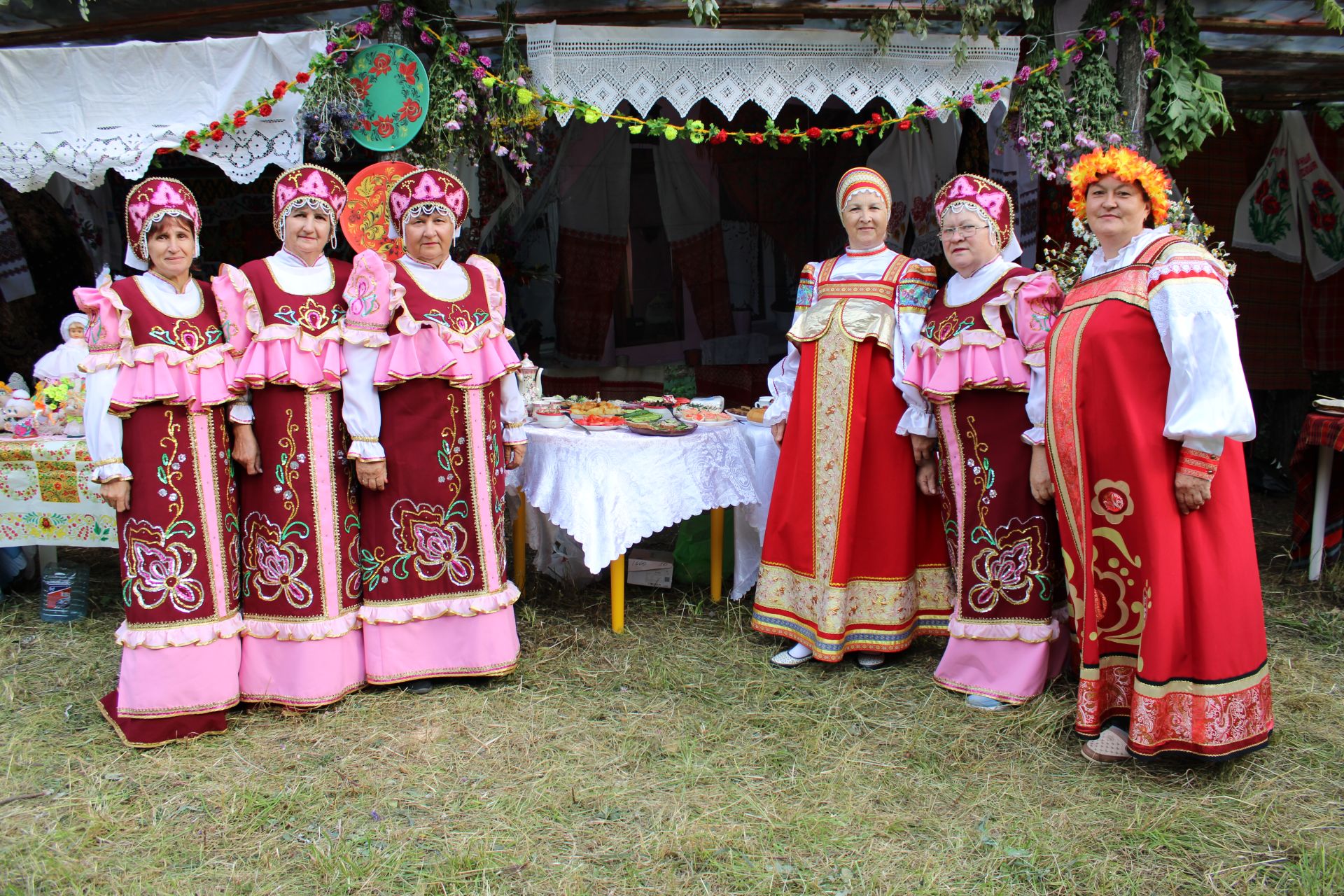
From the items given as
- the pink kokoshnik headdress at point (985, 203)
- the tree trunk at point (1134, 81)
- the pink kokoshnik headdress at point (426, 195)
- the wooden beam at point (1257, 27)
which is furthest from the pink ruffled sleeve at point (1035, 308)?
the wooden beam at point (1257, 27)

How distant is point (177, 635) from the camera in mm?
3371

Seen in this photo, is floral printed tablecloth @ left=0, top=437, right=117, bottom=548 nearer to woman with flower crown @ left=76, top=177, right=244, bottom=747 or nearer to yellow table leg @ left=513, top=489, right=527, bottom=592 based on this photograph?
woman with flower crown @ left=76, top=177, right=244, bottom=747

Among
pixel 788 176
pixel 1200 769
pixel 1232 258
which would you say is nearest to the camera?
pixel 1200 769

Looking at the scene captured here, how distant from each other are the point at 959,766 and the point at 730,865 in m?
0.99

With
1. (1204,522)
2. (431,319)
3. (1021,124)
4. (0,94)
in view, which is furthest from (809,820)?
(0,94)

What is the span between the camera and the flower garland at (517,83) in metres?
4.51

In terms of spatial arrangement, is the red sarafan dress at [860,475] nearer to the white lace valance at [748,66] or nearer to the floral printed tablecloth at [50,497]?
the white lace valance at [748,66]

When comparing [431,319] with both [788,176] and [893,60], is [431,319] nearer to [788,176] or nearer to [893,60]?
[893,60]

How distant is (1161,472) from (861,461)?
1.26 meters

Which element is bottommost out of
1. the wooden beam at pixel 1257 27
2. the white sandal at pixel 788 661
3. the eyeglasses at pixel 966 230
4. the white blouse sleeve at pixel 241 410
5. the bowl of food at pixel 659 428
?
the white sandal at pixel 788 661

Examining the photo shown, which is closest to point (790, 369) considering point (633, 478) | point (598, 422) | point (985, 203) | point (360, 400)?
point (633, 478)

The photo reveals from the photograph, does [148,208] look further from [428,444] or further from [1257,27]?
[1257,27]

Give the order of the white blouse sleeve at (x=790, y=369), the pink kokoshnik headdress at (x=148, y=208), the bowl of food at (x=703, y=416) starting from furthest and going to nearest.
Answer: the bowl of food at (x=703, y=416), the white blouse sleeve at (x=790, y=369), the pink kokoshnik headdress at (x=148, y=208)

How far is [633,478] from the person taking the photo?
429 cm
